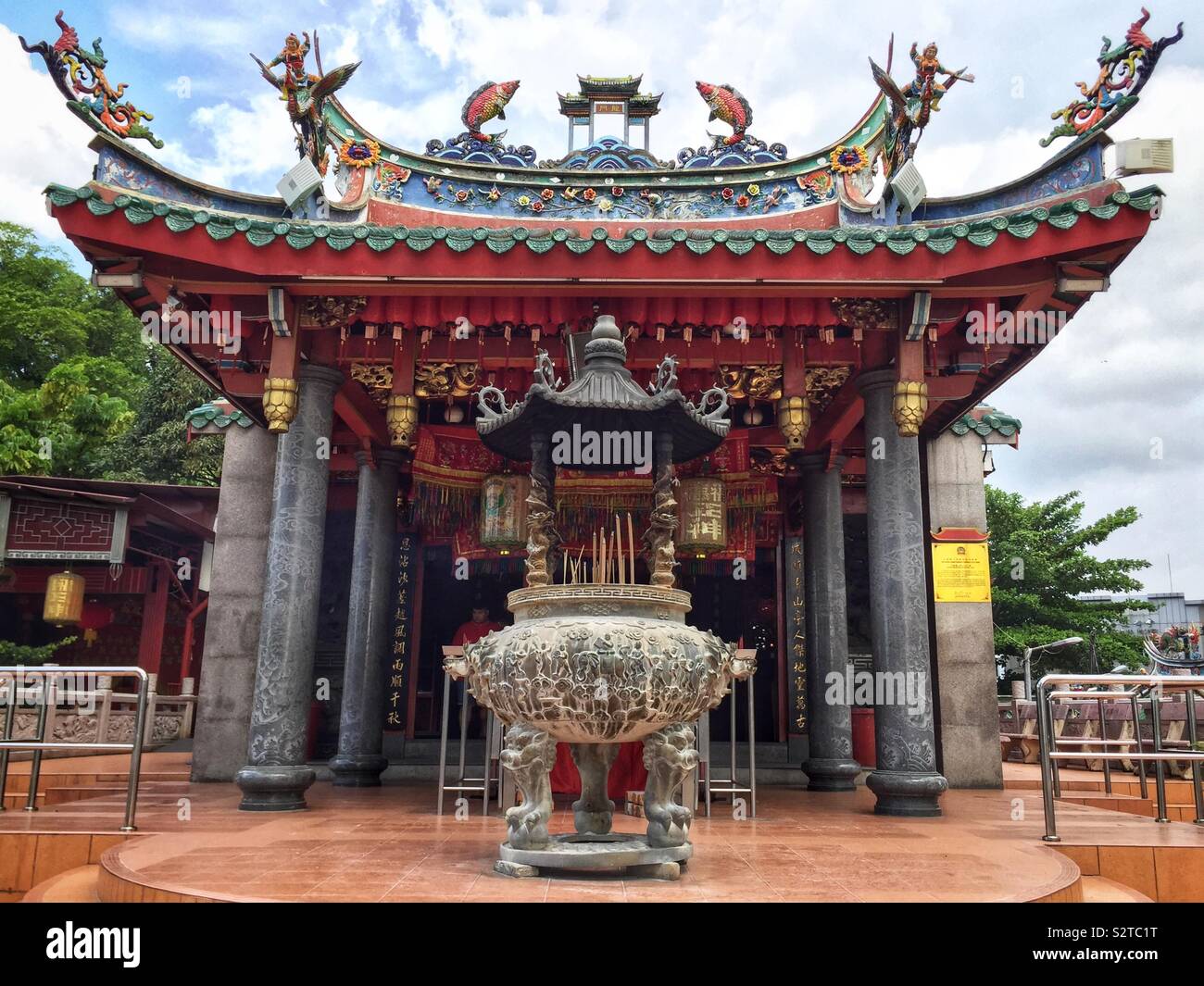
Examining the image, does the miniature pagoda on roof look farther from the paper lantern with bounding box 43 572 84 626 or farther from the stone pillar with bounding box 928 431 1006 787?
the paper lantern with bounding box 43 572 84 626

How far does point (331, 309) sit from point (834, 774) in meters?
7.35

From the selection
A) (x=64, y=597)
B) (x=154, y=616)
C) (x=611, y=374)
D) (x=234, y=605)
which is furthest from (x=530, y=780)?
(x=154, y=616)

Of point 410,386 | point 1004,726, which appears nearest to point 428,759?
point 410,386

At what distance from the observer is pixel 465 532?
11148mm

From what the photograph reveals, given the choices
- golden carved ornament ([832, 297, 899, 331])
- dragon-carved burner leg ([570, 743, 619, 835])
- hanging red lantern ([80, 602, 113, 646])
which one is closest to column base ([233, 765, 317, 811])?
dragon-carved burner leg ([570, 743, 619, 835])

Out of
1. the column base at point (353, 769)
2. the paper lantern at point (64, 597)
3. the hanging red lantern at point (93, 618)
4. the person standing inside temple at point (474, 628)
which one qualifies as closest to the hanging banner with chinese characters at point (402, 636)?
the person standing inside temple at point (474, 628)

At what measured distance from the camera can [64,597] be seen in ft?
51.2

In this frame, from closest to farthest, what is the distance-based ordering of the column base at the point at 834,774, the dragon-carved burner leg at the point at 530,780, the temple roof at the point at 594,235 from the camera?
1. the dragon-carved burner leg at the point at 530,780
2. the temple roof at the point at 594,235
3. the column base at the point at 834,774

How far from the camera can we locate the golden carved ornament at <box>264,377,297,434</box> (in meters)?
7.95

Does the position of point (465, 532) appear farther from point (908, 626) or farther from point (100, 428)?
point (100, 428)

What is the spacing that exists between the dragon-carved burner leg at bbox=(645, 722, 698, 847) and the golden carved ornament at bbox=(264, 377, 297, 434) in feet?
15.0

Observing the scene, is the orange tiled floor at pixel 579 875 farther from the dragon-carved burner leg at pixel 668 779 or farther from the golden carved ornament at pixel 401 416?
the golden carved ornament at pixel 401 416

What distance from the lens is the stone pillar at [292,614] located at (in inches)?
300

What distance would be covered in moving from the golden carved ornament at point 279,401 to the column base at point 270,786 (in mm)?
2865
